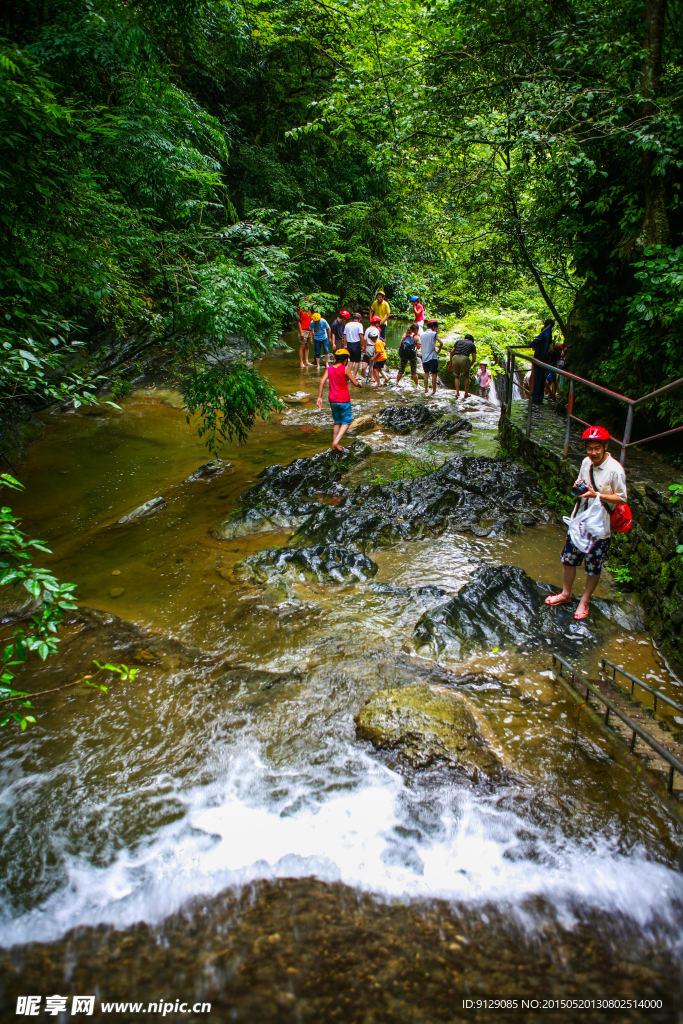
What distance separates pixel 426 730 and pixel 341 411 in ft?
20.4

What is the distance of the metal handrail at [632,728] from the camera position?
2957mm

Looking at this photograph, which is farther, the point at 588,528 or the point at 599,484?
the point at 588,528

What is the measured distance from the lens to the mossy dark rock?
455cm

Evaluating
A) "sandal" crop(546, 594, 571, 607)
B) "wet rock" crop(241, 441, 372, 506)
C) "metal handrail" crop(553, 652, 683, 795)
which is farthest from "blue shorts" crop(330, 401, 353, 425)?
"metal handrail" crop(553, 652, 683, 795)

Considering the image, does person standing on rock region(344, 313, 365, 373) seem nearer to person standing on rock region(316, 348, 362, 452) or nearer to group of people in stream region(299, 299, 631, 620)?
group of people in stream region(299, 299, 631, 620)

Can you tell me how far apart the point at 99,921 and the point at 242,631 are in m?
2.35

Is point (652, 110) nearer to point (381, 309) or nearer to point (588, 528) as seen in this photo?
point (588, 528)

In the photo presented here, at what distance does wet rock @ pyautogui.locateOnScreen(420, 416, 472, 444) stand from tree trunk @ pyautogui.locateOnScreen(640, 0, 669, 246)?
4.13m

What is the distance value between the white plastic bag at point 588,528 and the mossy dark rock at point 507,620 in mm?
654

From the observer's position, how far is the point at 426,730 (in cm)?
361

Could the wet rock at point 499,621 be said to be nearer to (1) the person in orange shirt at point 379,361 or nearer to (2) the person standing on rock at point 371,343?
(1) the person in orange shirt at point 379,361

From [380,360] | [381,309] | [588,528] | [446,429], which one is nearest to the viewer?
[588,528]

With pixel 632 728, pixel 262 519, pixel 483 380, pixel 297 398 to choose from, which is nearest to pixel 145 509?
pixel 262 519

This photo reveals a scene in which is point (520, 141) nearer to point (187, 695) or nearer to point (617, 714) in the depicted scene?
point (617, 714)
